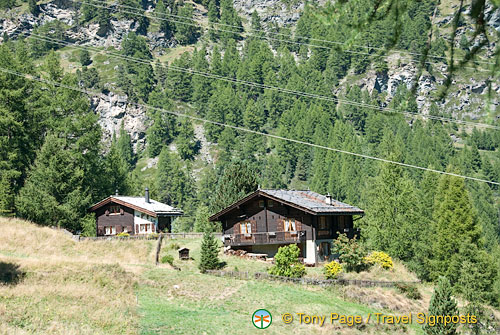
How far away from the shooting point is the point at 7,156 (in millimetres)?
65125

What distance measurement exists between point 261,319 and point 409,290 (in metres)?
16.5

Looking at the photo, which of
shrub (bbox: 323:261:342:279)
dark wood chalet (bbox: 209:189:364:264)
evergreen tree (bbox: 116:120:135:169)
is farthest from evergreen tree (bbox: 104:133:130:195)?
evergreen tree (bbox: 116:120:135:169)

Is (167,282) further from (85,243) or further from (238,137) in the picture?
(238,137)

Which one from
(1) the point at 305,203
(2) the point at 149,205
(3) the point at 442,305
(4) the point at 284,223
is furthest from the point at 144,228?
(3) the point at 442,305

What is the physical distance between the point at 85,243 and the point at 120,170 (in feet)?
120

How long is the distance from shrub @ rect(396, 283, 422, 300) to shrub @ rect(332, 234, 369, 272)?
4.21 metres

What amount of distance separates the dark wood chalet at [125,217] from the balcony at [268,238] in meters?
17.8

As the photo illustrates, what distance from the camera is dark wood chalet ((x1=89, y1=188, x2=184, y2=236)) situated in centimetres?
6662

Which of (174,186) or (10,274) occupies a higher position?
(10,274)

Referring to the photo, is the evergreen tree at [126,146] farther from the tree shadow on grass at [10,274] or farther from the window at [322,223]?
the tree shadow on grass at [10,274]

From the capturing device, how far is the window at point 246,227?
51.9 m

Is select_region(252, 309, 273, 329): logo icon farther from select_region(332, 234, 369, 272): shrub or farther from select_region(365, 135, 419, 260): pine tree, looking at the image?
select_region(365, 135, 419, 260): pine tree

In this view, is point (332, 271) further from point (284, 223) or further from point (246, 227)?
point (246, 227)

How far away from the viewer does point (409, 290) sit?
4022 cm
